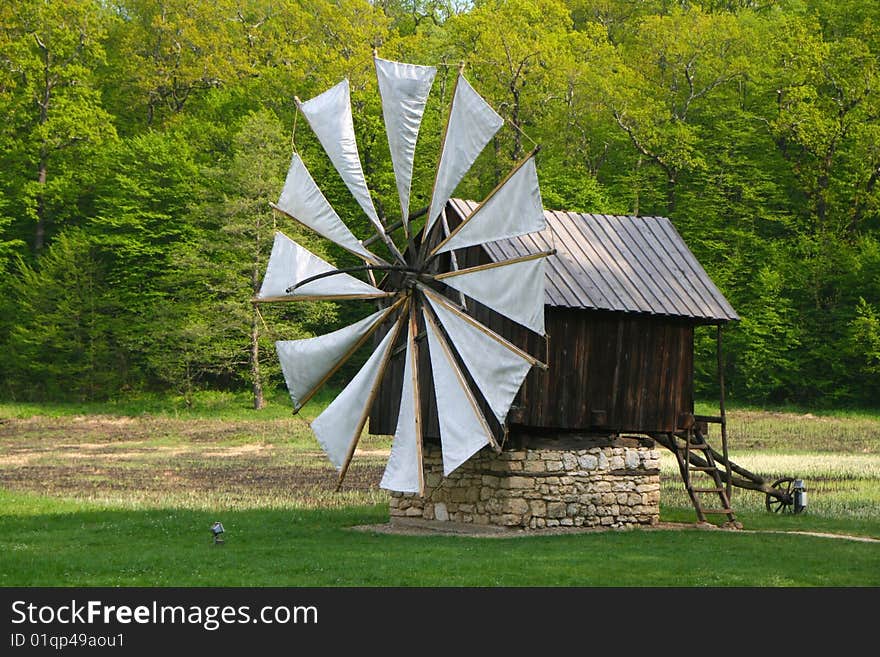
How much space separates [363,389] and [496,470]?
297 centimetres

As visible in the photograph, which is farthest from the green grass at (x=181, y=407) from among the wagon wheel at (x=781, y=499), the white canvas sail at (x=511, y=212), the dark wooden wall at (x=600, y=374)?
the white canvas sail at (x=511, y=212)

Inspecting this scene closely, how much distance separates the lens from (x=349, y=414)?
21.8 metres

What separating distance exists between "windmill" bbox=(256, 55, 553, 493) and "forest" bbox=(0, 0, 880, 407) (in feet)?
104

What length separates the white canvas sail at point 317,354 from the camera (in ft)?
73.8

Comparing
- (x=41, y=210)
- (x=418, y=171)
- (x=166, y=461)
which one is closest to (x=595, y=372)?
(x=166, y=461)

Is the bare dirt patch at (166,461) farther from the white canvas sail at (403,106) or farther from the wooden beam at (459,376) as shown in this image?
the white canvas sail at (403,106)

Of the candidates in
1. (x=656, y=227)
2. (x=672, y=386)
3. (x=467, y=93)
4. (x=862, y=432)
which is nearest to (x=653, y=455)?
(x=672, y=386)

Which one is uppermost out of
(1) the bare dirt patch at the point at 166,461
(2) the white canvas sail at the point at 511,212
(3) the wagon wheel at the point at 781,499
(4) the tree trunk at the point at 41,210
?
(4) the tree trunk at the point at 41,210

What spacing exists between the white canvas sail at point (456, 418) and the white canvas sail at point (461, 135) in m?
2.91

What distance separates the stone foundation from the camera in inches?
890

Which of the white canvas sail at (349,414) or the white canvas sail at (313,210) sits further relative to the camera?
the white canvas sail at (313,210)

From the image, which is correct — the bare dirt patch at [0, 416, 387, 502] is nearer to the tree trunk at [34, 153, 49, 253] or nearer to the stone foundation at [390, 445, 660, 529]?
the stone foundation at [390, 445, 660, 529]

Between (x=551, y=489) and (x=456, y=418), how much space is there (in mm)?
3257

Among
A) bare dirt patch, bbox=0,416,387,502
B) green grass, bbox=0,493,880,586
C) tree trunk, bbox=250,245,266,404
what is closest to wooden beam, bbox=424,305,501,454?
green grass, bbox=0,493,880,586
